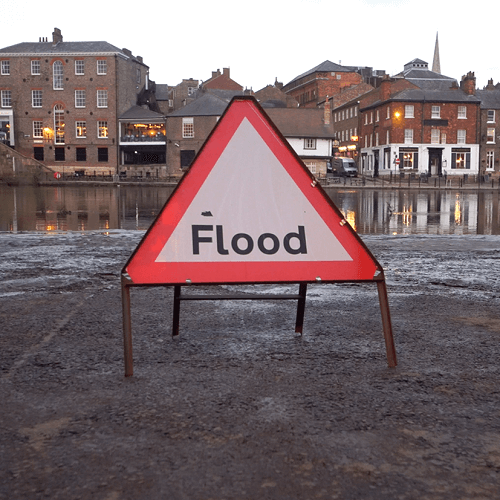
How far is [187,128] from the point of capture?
6625 cm

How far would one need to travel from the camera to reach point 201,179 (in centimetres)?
355

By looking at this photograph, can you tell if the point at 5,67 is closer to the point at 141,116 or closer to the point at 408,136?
the point at 141,116

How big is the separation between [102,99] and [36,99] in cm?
688

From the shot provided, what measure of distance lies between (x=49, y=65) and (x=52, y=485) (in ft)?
232

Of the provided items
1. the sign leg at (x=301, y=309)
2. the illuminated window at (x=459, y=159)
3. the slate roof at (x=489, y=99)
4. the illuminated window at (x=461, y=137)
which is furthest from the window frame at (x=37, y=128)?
the sign leg at (x=301, y=309)

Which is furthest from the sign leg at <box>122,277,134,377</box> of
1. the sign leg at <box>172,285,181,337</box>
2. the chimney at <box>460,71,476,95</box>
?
the chimney at <box>460,71,476,95</box>

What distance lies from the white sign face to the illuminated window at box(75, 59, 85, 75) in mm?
67679

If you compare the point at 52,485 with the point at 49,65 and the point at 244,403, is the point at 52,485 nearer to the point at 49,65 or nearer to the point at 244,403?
the point at 244,403

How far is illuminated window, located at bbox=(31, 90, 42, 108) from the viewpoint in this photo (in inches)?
2650

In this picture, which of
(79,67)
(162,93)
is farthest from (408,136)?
(79,67)

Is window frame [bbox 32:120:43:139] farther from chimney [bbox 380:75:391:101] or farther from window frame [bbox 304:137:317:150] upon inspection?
chimney [bbox 380:75:391:101]

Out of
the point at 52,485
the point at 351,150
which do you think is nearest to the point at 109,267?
the point at 52,485

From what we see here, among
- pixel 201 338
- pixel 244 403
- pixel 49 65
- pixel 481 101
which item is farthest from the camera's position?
pixel 481 101

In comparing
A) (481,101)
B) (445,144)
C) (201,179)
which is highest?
(481,101)
